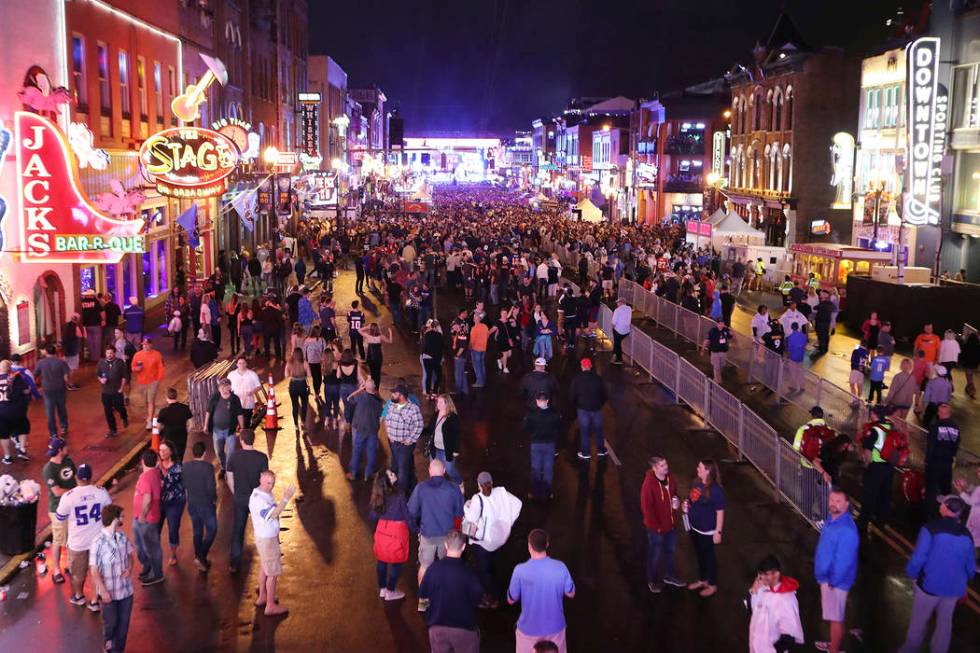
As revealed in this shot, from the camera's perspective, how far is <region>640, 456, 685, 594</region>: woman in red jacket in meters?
10.1

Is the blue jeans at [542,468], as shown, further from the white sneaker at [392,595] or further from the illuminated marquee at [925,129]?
the illuminated marquee at [925,129]

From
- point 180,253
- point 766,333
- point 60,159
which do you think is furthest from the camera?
point 180,253

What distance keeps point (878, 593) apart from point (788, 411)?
890cm

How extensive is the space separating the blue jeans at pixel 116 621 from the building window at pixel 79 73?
57.7 feet

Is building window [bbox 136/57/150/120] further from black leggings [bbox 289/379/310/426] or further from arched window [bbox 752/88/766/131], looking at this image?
arched window [bbox 752/88/766/131]

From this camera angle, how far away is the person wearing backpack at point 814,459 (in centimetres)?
1213

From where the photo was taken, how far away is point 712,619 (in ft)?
32.3

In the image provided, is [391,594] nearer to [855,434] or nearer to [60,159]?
[855,434]

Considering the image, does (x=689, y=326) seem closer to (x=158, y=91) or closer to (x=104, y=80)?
(x=104, y=80)

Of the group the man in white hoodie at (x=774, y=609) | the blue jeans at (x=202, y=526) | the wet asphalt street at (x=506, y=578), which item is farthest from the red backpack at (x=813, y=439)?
the blue jeans at (x=202, y=526)

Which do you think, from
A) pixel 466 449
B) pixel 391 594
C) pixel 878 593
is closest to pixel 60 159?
pixel 466 449

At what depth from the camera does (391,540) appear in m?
9.84

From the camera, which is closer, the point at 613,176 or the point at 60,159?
the point at 60,159

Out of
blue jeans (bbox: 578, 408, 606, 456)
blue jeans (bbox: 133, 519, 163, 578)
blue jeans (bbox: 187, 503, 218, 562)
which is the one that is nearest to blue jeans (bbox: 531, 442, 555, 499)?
blue jeans (bbox: 578, 408, 606, 456)
